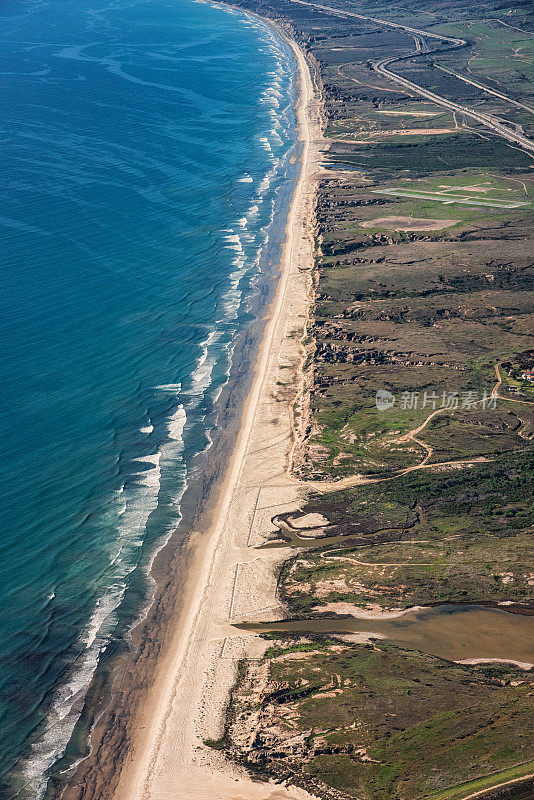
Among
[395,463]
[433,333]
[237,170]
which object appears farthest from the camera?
[237,170]

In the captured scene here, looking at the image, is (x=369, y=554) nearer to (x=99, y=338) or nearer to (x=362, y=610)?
(x=362, y=610)

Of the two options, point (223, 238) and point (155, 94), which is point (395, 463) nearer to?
point (223, 238)

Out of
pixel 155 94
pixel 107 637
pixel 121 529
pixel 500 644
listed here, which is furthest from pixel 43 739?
pixel 155 94

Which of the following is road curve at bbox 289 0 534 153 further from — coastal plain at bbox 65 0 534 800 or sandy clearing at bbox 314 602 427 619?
sandy clearing at bbox 314 602 427 619

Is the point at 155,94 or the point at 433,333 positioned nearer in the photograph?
the point at 433,333

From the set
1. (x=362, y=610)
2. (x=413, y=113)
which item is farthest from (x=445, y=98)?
(x=362, y=610)

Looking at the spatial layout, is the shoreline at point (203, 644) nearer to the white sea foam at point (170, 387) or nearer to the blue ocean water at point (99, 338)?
the blue ocean water at point (99, 338)

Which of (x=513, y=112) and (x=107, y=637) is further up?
(x=513, y=112)
